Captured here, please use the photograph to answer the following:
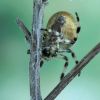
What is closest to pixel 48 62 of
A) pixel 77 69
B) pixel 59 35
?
pixel 59 35

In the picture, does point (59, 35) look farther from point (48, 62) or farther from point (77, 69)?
point (77, 69)

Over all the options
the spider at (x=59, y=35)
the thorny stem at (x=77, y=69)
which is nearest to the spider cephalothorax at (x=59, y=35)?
the spider at (x=59, y=35)

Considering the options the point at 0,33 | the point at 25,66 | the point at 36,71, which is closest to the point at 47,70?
the point at 25,66

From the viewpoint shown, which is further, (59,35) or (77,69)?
(59,35)

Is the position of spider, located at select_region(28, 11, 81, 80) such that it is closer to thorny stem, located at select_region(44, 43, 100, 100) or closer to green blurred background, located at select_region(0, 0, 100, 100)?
green blurred background, located at select_region(0, 0, 100, 100)

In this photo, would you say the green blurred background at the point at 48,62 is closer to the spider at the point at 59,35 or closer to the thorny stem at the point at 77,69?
the spider at the point at 59,35

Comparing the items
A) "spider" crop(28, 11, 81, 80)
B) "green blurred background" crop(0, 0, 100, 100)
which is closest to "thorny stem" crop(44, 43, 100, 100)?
"spider" crop(28, 11, 81, 80)

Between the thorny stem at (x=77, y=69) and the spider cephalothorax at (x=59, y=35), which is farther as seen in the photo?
the spider cephalothorax at (x=59, y=35)
